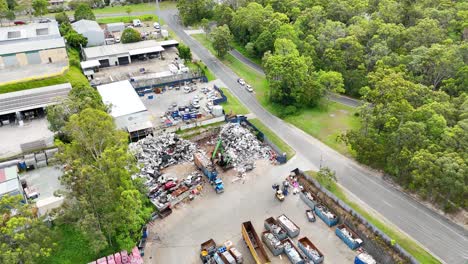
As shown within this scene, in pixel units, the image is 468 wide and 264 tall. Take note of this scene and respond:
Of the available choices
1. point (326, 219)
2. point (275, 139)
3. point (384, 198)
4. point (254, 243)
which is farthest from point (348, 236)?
point (275, 139)

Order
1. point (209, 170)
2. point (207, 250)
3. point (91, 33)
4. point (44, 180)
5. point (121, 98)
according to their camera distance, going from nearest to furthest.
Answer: point (207, 250), point (44, 180), point (209, 170), point (121, 98), point (91, 33)

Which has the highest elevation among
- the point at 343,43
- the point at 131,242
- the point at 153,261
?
the point at 343,43

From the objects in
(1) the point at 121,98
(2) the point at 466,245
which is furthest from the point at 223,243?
(1) the point at 121,98

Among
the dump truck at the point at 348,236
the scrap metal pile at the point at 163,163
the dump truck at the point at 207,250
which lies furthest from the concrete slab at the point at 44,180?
the dump truck at the point at 348,236

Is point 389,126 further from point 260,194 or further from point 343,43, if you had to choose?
point 343,43

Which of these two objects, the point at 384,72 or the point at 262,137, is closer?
the point at 262,137

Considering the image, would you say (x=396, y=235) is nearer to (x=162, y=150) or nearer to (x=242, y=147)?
(x=242, y=147)
